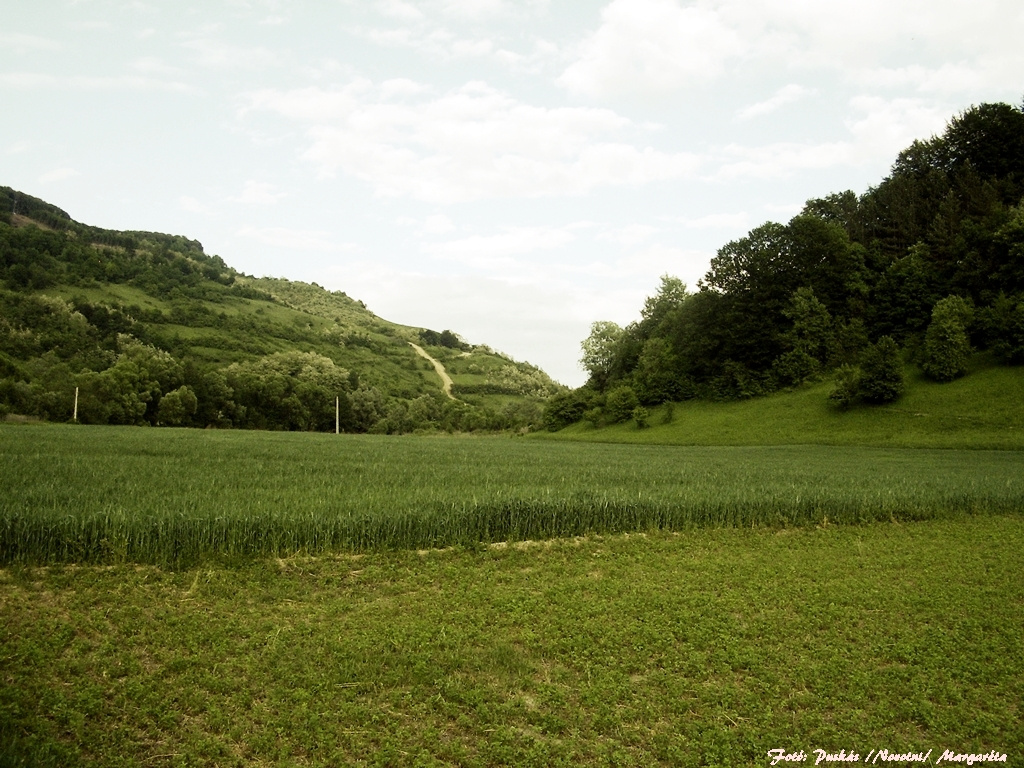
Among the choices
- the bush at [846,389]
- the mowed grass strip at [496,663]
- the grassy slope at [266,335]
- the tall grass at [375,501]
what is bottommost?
the mowed grass strip at [496,663]

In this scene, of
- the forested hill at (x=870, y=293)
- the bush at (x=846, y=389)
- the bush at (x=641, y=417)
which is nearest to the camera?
the bush at (x=846, y=389)

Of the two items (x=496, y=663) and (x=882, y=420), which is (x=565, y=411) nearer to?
(x=882, y=420)

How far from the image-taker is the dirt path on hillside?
143 m

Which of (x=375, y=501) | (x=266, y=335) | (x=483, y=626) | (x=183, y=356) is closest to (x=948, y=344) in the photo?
(x=375, y=501)

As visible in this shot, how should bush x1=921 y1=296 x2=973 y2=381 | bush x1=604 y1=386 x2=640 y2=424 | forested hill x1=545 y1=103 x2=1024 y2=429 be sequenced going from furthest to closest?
bush x1=604 y1=386 x2=640 y2=424, forested hill x1=545 y1=103 x2=1024 y2=429, bush x1=921 y1=296 x2=973 y2=381

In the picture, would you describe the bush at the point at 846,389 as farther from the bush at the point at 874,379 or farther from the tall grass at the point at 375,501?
the tall grass at the point at 375,501

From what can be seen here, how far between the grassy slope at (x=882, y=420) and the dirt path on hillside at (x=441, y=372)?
250ft

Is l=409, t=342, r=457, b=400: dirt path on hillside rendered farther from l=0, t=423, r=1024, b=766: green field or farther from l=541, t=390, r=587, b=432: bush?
l=0, t=423, r=1024, b=766: green field

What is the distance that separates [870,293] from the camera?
63.6 m

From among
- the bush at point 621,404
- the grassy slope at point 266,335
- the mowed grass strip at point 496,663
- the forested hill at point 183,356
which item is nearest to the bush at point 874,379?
the bush at point 621,404

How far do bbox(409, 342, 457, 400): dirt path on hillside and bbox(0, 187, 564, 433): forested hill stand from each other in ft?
6.28

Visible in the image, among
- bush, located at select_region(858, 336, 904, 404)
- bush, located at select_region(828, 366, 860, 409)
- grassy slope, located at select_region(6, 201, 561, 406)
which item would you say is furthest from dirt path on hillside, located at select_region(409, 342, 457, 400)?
bush, located at select_region(858, 336, 904, 404)

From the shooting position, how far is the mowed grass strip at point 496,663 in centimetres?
569

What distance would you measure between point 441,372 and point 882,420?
396ft
